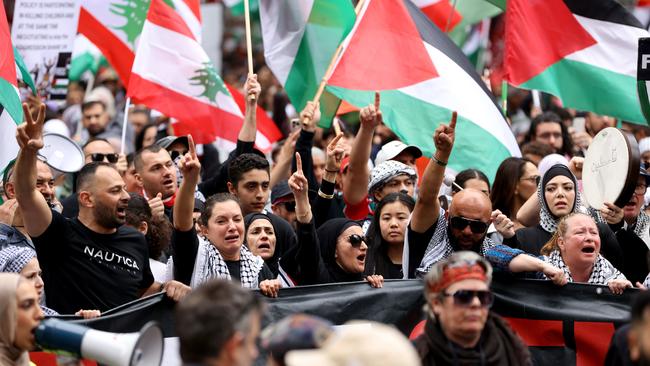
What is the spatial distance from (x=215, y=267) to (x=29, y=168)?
121 centimetres

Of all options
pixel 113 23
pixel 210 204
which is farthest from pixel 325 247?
pixel 113 23

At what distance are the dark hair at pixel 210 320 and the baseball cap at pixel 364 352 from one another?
0.96 ft

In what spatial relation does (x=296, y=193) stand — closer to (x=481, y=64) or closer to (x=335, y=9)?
(x=335, y=9)

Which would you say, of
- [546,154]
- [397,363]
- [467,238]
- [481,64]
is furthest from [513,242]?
[481,64]

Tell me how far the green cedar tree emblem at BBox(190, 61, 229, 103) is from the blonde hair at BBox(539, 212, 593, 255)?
3631 mm

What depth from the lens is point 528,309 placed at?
7266 millimetres

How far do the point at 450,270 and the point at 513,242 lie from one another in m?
2.41

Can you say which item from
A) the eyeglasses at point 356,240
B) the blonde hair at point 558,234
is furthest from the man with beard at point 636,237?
the eyeglasses at point 356,240

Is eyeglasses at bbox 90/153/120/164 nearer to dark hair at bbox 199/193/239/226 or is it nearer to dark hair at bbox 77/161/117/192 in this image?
dark hair at bbox 77/161/117/192

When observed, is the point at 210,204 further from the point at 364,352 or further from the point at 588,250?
the point at 364,352

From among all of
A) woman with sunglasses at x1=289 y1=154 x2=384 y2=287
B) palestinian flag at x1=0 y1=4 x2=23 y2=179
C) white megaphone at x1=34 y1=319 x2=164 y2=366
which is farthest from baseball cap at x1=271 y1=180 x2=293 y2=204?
white megaphone at x1=34 y1=319 x2=164 y2=366

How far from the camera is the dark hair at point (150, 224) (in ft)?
28.5

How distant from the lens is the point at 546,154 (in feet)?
36.6

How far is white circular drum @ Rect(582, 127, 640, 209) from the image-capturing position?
7.84 m
